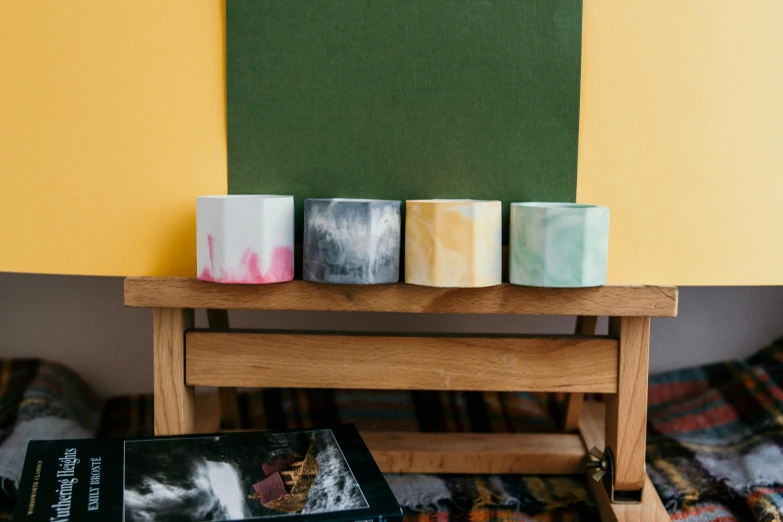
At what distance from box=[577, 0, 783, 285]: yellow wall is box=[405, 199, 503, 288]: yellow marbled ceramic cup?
0.47 feet

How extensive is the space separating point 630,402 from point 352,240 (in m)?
0.38

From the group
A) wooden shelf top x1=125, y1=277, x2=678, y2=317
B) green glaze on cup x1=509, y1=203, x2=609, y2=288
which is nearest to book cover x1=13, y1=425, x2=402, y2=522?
wooden shelf top x1=125, y1=277, x2=678, y2=317

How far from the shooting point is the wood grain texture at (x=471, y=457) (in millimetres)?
1002

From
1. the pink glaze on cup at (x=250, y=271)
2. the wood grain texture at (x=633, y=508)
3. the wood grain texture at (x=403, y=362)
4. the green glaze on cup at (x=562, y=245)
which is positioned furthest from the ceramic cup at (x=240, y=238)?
the wood grain texture at (x=633, y=508)

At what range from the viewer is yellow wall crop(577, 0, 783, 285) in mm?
793

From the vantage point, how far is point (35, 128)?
0.80m

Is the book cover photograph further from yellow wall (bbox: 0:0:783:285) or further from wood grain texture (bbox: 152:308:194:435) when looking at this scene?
yellow wall (bbox: 0:0:783:285)

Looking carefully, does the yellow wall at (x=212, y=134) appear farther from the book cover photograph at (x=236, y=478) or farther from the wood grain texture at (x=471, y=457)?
the wood grain texture at (x=471, y=457)

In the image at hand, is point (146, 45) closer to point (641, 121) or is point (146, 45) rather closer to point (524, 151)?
point (524, 151)

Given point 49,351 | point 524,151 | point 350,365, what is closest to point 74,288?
point 49,351

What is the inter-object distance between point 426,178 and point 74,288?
78 centimetres

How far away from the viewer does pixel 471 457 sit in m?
1.01

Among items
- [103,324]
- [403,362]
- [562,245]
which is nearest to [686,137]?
[562,245]

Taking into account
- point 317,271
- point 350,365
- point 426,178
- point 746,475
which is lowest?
point 746,475
